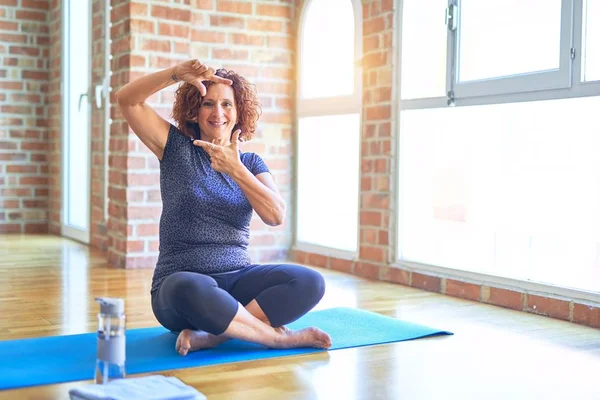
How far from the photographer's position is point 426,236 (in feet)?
14.2

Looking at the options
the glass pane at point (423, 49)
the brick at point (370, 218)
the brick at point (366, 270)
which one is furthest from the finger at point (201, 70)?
the brick at point (366, 270)

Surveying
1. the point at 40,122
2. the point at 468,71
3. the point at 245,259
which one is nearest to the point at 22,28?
the point at 40,122

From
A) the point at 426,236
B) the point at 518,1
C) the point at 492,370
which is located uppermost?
the point at 518,1

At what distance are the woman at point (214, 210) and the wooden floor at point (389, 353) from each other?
0.61ft

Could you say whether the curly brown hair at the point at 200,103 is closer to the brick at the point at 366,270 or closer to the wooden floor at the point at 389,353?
the wooden floor at the point at 389,353

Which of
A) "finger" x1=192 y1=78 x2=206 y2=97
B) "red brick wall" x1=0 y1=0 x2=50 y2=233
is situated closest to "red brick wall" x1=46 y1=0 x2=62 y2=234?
"red brick wall" x1=0 y1=0 x2=50 y2=233

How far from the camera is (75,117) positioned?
21.8ft

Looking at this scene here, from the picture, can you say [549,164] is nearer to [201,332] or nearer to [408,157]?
[408,157]

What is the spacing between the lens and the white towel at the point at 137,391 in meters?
2.03

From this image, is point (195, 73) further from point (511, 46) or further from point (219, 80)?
point (511, 46)

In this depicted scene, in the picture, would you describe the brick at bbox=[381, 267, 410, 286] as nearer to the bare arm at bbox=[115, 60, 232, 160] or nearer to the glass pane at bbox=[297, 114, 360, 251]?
the glass pane at bbox=[297, 114, 360, 251]

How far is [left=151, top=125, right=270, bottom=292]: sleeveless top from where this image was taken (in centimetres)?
282

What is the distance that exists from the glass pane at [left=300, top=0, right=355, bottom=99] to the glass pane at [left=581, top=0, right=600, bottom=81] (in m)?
1.71

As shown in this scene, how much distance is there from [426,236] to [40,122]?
159 inches
